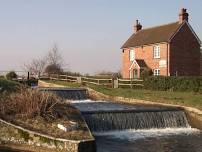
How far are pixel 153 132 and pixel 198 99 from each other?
676 centimetres

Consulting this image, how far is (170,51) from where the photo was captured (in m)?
49.5

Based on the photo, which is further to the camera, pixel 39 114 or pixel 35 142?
pixel 39 114

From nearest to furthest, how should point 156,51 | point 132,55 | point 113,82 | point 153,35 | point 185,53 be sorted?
1. point 113,82
2. point 185,53
3. point 156,51
4. point 153,35
5. point 132,55

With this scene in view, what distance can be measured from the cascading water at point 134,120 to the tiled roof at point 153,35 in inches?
969

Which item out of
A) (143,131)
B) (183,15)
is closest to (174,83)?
(143,131)

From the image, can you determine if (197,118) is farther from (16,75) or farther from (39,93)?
(16,75)

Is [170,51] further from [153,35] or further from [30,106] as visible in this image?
[30,106]

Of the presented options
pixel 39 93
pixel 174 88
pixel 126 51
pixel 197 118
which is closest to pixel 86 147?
pixel 39 93

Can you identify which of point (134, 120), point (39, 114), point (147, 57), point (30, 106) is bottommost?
point (134, 120)

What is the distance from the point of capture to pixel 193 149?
744 inches

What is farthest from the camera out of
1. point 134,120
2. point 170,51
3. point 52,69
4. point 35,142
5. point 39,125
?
point 52,69

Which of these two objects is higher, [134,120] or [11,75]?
[11,75]

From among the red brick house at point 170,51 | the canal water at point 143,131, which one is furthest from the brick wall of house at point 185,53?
the canal water at point 143,131

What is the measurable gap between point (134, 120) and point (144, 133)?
1698 mm
